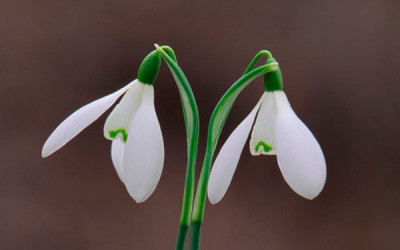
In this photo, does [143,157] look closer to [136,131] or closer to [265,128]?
[136,131]

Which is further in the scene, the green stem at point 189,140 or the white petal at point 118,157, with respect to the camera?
the white petal at point 118,157

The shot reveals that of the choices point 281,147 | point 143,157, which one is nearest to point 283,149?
point 281,147

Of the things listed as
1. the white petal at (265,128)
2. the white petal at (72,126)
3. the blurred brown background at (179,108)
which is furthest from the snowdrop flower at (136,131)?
the blurred brown background at (179,108)

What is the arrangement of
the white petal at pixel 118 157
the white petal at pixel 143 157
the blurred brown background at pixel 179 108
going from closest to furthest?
the white petal at pixel 143 157, the white petal at pixel 118 157, the blurred brown background at pixel 179 108

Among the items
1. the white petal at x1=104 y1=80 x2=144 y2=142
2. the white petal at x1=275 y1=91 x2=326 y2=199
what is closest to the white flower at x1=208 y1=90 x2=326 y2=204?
the white petal at x1=275 y1=91 x2=326 y2=199

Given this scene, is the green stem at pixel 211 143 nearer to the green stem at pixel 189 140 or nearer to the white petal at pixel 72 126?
the green stem at pixel 189 140

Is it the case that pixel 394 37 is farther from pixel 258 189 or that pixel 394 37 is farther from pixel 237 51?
Answer: pixel 258 189

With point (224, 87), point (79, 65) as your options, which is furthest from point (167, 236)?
point (79, 65)

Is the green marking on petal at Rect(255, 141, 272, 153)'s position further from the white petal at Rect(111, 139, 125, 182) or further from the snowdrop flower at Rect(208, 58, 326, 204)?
the white petal at Rect(111, 139, 125, 182)
